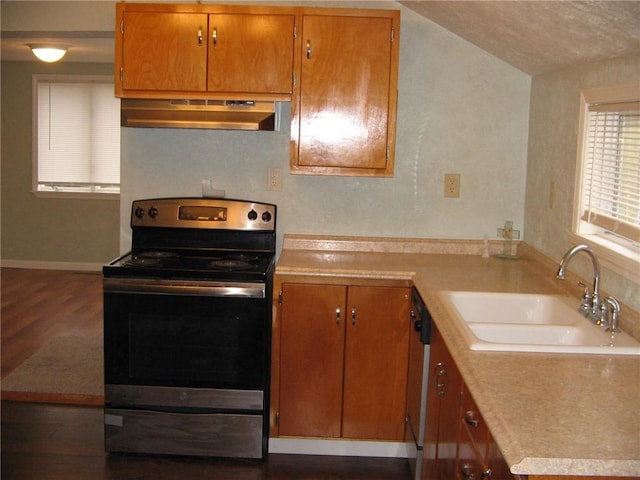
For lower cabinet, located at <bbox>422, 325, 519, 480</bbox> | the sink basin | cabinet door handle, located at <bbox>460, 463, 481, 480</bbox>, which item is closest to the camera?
lower cabinet, located at <bbox>422, 325, 519, 480</bbox>

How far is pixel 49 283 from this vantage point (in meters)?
6.88

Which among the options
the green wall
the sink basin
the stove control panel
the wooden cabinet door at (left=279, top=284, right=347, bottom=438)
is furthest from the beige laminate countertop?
the green wall

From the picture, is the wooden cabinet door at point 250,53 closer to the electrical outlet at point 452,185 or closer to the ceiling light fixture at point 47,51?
the electrical outlet at point 452,185

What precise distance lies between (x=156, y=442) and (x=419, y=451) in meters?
1.15

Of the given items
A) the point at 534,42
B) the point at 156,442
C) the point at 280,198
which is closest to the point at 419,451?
the point at 156,442

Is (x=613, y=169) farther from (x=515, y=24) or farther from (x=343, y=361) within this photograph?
(x=343, y=361)

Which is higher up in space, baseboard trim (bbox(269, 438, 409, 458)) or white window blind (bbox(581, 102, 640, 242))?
white window blind (bbox(581, 102, 640, 242))

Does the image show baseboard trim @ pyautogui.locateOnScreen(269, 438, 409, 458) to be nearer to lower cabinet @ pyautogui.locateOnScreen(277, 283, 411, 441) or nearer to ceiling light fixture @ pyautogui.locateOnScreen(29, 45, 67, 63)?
lower cabinet @ pyautogui.locateOnScreen(277, 283, 411, 441)

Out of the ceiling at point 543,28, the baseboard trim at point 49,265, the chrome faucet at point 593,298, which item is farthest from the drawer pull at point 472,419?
the baseboard trim at point 49,265

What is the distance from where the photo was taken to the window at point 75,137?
748 centimetres

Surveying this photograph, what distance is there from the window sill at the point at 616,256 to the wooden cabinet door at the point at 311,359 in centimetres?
105

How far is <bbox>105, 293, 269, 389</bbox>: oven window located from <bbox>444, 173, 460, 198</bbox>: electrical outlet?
3.82ft

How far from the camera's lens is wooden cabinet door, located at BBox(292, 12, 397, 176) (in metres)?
3.26

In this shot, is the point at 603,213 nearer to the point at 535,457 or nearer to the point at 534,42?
the point at 534,42
